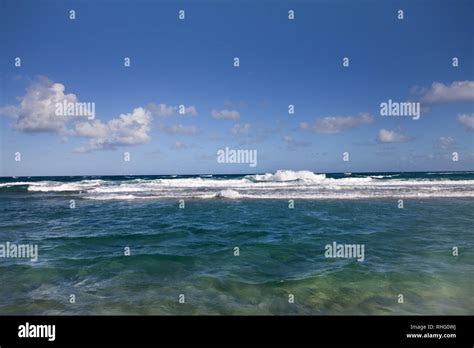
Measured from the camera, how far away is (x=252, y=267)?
819 centimetres

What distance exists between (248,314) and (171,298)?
5.59 ft

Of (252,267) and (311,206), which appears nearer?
(252,267)

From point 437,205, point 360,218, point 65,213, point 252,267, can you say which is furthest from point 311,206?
point 65,213

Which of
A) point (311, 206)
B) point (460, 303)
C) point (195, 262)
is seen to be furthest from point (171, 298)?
point (311, 206)

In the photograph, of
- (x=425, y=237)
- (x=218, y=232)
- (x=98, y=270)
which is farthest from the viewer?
(x=218, y=232)

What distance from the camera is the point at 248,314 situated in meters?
5.66

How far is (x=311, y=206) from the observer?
61.5ft

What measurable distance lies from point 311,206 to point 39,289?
14979 mm

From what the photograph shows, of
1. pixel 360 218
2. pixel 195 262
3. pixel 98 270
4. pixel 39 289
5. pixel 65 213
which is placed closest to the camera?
pixel 39 289

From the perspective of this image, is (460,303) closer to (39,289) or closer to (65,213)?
(39,289)

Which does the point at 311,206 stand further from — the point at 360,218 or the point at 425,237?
the point at 425,237

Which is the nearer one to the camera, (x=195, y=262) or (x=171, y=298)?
(x=171, y=298)
